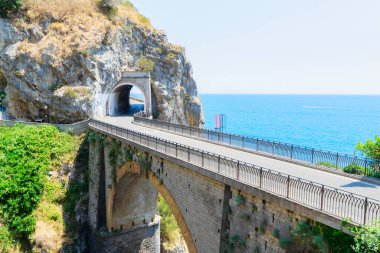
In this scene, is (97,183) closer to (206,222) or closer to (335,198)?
(206,222)

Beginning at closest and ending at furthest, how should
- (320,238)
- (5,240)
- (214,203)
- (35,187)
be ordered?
(320,238)
(214,203)
(5,240)
(35,187)

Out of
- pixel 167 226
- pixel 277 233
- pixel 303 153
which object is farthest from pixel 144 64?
pixel 277 233

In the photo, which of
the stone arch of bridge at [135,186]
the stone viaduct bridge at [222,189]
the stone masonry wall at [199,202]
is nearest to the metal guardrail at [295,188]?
the stone viaduct bridge at [222,189]

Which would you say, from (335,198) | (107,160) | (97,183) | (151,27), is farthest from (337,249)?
(151,27)

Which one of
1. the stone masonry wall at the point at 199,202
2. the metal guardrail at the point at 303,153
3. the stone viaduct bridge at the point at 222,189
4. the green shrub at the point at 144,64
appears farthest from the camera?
the green shrub at the point at 144,64

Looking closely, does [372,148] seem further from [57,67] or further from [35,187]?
[57,67]

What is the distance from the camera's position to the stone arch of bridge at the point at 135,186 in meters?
15.7

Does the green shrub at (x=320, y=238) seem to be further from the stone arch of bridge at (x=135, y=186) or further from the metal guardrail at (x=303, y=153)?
the stone arch of bridge at (x=135, y=186)

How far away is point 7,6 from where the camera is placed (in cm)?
3856

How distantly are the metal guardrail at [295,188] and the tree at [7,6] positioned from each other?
33156 mm

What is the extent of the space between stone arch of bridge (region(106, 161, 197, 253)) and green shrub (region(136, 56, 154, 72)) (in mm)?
21338

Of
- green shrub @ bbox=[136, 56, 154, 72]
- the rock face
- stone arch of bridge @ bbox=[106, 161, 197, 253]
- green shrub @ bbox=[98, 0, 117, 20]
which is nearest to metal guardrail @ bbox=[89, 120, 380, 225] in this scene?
stone arch of bridge @ bbox=[106, 161, 197, 253]

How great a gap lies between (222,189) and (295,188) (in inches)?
131

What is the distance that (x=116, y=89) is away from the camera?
44.8 meters
